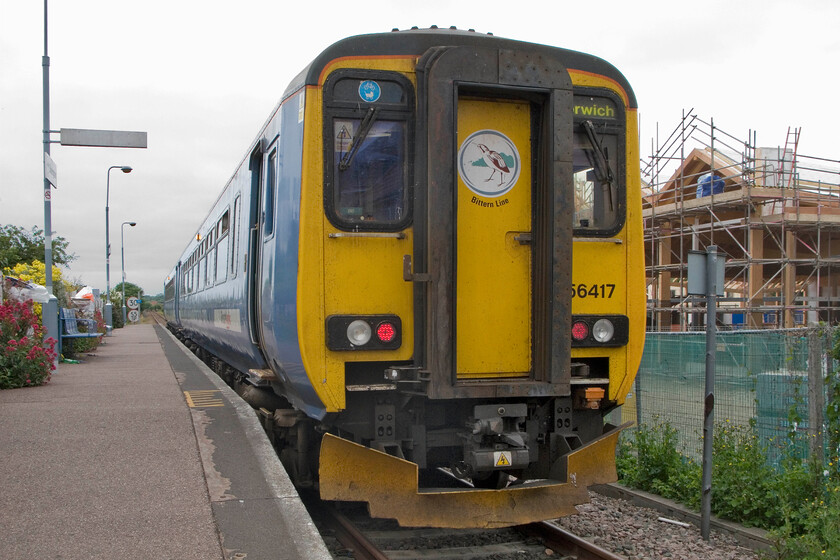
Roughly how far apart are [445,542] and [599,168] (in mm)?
2955

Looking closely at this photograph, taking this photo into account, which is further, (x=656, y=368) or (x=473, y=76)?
(x=656, y=368)

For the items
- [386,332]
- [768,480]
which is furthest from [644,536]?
[386,332]

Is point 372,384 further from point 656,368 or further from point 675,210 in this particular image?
point 675,210

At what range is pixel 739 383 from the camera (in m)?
7.52

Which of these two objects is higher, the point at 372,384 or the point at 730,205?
the point at 730,205

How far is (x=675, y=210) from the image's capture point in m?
18.4

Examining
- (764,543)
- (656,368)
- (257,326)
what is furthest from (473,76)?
(656,368)

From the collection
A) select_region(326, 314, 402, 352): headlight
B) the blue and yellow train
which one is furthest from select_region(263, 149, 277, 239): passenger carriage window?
select_region(326, 314, 402, 352): headlight

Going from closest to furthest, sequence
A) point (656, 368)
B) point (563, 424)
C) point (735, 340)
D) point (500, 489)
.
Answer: point (500, 489) < point (563, 424) < point (735, 340) < point (656, 368)

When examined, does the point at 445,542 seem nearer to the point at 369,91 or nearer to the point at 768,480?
the point at 768,480

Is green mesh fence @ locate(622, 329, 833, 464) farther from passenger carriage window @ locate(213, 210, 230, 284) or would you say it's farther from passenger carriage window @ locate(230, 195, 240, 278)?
passenger carriage window @ locate(213, 210, 230, 284)

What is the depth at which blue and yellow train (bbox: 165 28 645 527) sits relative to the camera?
4.84m

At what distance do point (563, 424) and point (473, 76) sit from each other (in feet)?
7.86

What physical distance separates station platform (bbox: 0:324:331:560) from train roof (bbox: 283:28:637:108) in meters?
2.73
